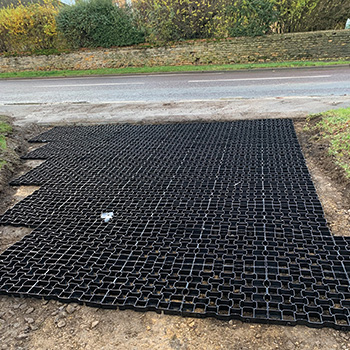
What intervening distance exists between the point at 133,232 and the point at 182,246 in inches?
19.8

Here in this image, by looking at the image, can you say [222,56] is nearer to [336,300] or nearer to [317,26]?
[317,26]

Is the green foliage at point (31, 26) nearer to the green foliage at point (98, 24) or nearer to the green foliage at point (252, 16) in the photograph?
the green foliage at point (98, 24)

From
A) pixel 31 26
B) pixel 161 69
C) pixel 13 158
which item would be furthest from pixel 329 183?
pixel 31 26

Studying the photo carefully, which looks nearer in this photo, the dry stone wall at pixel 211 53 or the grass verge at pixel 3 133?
the grass verge at pixel 3 133

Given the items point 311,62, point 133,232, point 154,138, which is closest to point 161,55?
point 311,62

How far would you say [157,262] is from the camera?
247 centimetres

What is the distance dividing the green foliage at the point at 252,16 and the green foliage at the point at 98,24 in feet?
15.8

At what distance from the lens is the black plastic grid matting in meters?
2.13

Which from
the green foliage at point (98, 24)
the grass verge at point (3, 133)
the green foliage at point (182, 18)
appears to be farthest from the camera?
the green foliage at point (98, 24)

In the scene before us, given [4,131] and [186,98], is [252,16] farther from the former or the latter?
[4,131]

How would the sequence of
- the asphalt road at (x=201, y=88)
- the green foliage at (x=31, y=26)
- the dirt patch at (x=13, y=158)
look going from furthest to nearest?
the green foliage at (x=31, y=26), the asphalt road at (x=201, y=88), the dirt patch at (x=13, y=158)

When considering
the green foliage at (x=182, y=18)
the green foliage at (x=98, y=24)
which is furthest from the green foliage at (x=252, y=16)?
the green foliage at (x=98, y=24)

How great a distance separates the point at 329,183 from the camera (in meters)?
3.54

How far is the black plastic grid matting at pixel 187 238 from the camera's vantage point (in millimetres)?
2129
